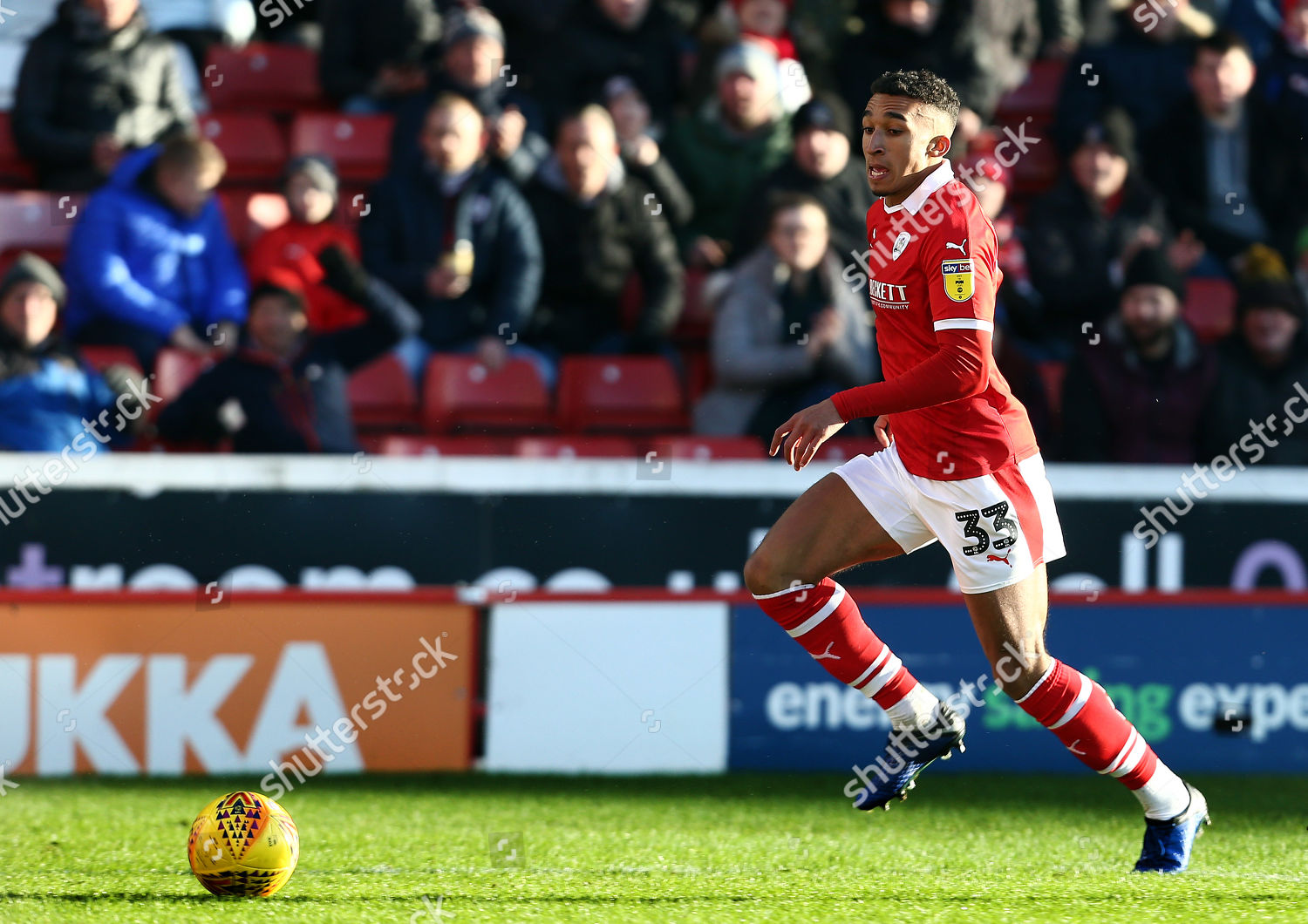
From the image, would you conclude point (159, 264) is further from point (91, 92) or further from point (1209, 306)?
point (1209, 306)

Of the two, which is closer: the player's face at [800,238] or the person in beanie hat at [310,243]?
the player's face at [800,238]

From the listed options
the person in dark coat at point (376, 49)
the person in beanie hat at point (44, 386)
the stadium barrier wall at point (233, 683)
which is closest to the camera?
the stadium barrier wall at point (233, 683)

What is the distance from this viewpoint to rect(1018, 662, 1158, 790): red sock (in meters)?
3.87

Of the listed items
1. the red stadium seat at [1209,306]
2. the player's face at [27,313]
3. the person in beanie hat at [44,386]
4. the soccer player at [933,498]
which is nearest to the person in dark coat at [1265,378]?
the red stadium seat at [1209,306]

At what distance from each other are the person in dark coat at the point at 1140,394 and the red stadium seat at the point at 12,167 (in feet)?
16.9

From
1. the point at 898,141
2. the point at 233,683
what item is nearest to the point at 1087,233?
the point at 898,141

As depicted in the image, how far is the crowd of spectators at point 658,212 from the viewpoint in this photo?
6.57m

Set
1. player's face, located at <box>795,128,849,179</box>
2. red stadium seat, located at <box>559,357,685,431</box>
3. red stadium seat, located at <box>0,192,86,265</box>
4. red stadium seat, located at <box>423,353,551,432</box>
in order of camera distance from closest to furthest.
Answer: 1. red stadium seat, located at <box>423,353,551,432</box>
2. red stadium seat, located at <box>559,357,685,431</box>
3. player's face, located at <box>795,128,849,179</box>
4. red stadium seat, located at <box>0,192,86,265</box>

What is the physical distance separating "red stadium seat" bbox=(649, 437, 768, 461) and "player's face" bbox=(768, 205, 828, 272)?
2.56ft

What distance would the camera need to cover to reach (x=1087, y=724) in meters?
3.88

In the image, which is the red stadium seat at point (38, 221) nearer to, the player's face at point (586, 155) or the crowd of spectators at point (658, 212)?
the crowd of spectators at point (658, 212)

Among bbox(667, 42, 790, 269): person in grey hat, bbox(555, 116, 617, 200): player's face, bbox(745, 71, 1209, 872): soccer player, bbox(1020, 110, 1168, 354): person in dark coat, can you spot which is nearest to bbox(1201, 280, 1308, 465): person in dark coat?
bbox(1020, 110, 1168, 354): person in dark coat

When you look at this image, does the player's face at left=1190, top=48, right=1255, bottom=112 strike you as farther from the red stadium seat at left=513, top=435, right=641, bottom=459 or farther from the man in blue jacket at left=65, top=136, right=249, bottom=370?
the man in blue jacket at left=65, top=136, right=249, bottom=370

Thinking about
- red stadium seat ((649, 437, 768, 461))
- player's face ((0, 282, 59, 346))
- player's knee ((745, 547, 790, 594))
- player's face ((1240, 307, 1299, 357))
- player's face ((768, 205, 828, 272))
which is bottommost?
player's knee ((745, 547, 790, 594))
